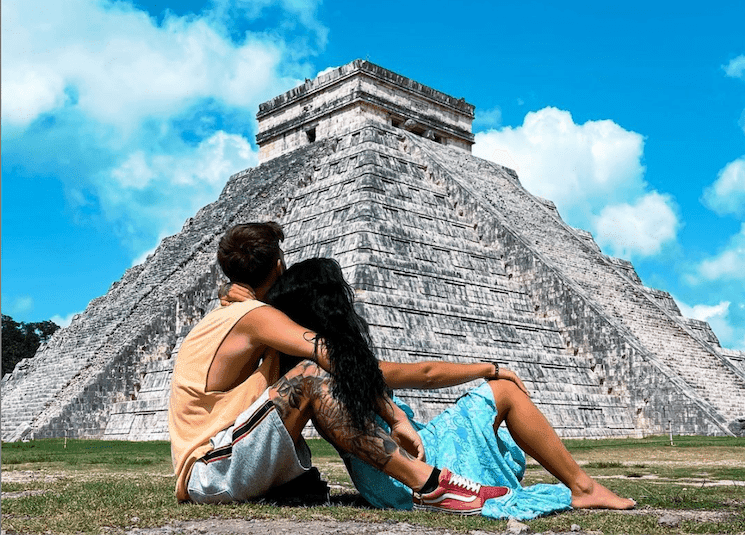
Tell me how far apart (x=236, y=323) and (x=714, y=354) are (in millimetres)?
14536

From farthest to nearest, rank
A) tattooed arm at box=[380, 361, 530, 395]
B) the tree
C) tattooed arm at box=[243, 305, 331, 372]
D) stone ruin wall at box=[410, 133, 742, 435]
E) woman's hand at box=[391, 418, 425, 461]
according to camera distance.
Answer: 1. the tree
2. stone ruin wall at box=[410, 133, 742, 435]
3. tattooed arm at box=[380, 361, 530, 395]
4. woman's hand at box=[391, 418, 425, 461]
5. tattooed arm at box=[243, 305, 331, 372]

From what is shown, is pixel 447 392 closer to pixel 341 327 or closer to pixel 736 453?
pixel 736 453

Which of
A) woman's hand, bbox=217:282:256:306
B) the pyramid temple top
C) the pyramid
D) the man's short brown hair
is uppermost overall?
the pyramid temple top

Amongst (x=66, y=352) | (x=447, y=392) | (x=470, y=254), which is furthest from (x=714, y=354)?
(x=66, y=352)

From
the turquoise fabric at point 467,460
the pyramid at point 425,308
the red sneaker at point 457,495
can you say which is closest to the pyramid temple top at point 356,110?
the pyramid at point 425,308

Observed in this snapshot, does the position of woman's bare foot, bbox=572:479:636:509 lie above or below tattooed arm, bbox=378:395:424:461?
below

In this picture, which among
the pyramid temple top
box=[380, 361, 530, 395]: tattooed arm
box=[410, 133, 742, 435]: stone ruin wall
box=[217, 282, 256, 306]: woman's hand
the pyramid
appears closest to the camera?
box=[380, 361, 530, 395]: tattooed arm

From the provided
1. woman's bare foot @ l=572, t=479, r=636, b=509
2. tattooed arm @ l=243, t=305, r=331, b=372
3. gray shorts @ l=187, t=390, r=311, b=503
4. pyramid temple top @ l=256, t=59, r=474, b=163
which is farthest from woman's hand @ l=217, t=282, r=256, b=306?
pyramid temple top @ l=256, t=59, r=474, b=163

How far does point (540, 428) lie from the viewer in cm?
365

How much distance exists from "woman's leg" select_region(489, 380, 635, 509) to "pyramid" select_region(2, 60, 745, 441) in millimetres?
7889

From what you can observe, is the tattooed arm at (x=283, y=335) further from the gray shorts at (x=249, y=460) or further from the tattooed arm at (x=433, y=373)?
the tattooed arm at (x=433, y=373)

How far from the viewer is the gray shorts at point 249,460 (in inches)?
137

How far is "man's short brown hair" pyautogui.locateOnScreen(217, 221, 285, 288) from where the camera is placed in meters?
3.79

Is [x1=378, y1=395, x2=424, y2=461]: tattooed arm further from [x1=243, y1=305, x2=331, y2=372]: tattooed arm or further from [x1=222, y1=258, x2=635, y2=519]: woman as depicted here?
[x1=243, y1=305, x2=331, y2=372]: tattooed arm
